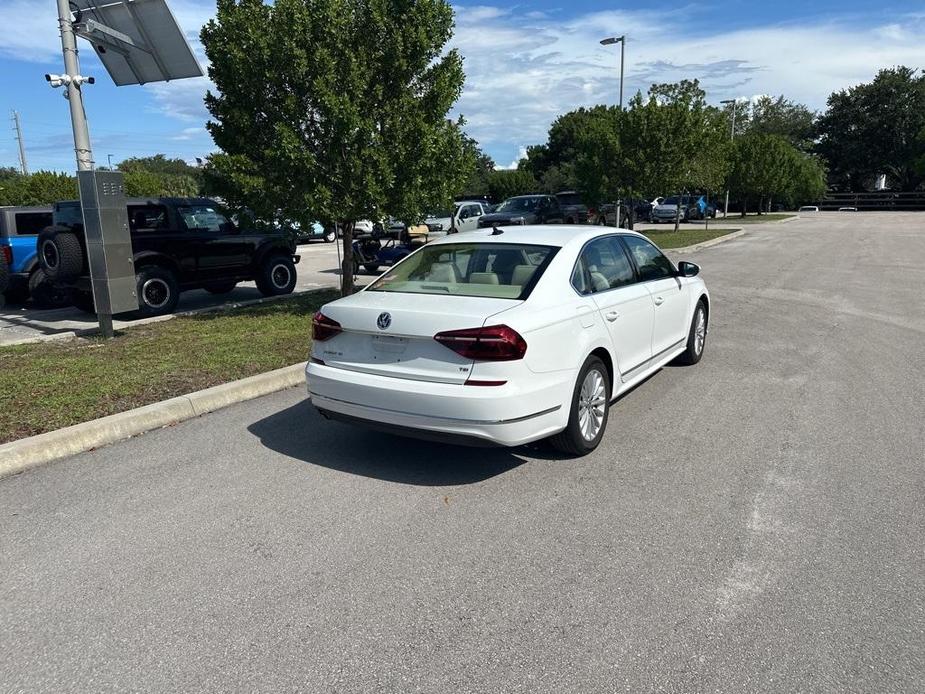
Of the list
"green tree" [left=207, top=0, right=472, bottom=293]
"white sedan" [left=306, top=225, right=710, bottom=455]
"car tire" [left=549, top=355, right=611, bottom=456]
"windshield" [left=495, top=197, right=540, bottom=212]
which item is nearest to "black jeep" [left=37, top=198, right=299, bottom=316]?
"green tree" [left=207, top=0, right=472, bottom=293]

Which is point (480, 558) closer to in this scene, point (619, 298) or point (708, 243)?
point (619, 298)

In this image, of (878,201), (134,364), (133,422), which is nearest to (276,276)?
(134,364)

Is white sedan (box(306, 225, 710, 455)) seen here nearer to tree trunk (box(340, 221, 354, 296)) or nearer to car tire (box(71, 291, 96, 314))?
tree trunk (box(340, 221, 354, 296))

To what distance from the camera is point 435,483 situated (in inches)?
175

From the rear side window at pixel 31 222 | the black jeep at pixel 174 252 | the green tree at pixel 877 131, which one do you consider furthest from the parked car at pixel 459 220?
the green tree at pixel 877 131

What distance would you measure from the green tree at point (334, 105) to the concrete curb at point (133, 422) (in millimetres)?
4002

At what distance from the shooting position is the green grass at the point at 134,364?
5.66 metres

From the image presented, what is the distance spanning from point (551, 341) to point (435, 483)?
116 centimetres

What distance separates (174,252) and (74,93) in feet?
9.69

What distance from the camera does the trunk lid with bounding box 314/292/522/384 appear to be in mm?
4230

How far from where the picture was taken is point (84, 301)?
35.3 feet

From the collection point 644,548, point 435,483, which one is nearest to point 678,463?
point 644,548

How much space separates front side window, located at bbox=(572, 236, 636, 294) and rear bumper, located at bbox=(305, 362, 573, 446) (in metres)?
0.88

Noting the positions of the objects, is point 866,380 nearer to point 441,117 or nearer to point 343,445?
point 343,445
